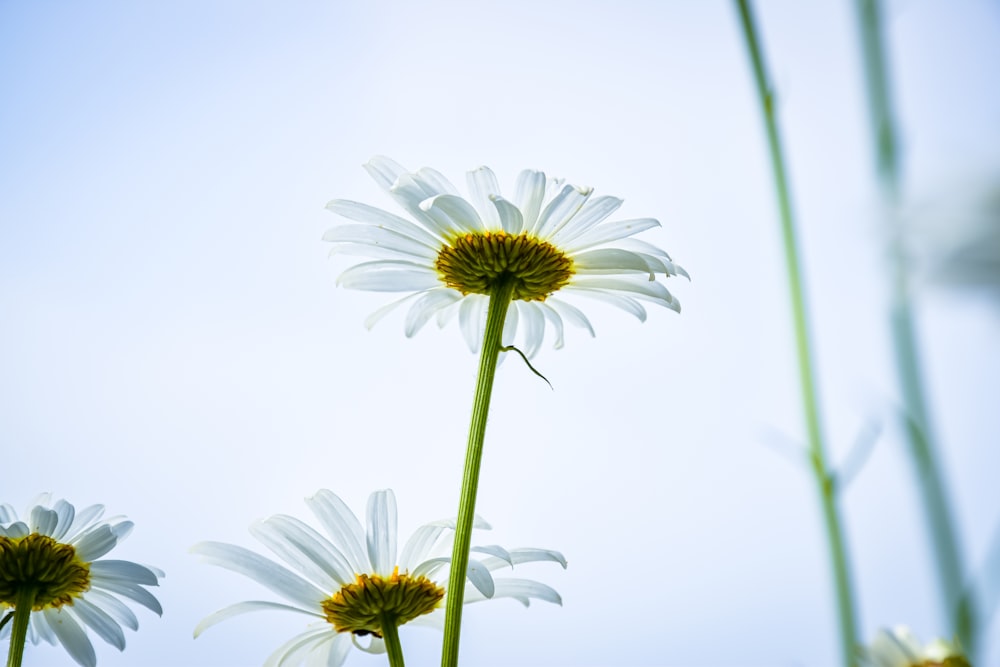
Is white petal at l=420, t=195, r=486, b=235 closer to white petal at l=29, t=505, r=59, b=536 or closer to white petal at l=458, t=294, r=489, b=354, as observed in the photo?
white petal at l=458, t=294, r=489, b=354

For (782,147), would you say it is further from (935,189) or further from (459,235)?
(459,235)

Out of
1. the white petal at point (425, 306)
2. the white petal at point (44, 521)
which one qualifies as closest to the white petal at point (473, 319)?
the white petal at point (425, 306)

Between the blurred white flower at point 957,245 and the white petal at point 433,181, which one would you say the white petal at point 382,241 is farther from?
the blurred white flower at point 957,245

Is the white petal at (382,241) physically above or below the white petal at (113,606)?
above

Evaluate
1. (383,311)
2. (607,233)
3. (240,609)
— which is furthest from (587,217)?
(240,609)

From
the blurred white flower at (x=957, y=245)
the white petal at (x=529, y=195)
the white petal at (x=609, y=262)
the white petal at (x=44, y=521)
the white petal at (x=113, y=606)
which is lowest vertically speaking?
the blurred white flower at (x=957, y=245)

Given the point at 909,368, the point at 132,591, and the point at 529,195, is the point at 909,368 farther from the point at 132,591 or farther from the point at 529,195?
the point at 132,591
